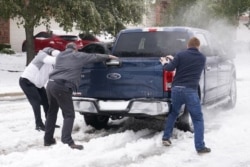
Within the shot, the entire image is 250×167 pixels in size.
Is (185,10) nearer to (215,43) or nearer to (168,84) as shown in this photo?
(215,43)

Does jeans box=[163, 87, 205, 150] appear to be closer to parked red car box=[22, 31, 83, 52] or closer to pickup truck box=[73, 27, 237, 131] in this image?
pickup truck box=[73, 27, 237, 131]

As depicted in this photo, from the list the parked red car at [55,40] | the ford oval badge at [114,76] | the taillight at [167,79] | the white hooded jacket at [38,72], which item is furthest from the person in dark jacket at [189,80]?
the parked red car at [55,40]

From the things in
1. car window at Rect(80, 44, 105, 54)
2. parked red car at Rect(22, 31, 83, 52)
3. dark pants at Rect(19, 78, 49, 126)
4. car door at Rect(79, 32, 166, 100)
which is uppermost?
car window at Rect(80, 44, 105, 54)

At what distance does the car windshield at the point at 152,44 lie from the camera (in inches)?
346

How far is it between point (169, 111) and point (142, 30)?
2.10 metres

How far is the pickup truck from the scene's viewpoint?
7656 millimetres

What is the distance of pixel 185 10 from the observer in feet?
94.7

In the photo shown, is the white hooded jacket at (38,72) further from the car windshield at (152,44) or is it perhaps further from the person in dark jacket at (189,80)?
the person in dark jacket at (189,80)

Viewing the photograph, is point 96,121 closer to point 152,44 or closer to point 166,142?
point 152,44

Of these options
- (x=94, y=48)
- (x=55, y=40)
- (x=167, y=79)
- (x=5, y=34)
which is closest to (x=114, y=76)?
(x=167, y=79)

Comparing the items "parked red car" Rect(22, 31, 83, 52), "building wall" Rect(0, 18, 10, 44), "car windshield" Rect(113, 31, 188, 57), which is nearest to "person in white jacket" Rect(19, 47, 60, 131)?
"car windshield" Rect(113, 31, 188, 57)

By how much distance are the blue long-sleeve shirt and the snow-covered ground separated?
38.9 inches

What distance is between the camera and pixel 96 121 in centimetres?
904

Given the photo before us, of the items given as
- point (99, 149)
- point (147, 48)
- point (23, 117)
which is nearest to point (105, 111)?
point (99, 149)
